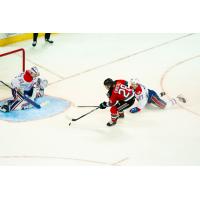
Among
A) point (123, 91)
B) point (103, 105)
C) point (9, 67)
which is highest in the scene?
point (9, 67)

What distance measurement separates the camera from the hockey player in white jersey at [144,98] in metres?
7.16

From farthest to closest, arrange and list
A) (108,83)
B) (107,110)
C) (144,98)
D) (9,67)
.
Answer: (9,67)
(107,110)
(144,98)
(108,83)

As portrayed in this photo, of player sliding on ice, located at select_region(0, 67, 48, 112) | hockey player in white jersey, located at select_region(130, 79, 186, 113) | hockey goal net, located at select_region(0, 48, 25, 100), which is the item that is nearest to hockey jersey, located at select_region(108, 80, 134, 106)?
hockey player in white jersey, located at select_region(130, 79, 186, 113)

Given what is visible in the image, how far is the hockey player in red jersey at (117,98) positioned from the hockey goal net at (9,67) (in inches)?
60.4

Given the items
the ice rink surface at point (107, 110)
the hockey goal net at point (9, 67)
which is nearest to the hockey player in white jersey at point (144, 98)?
the ice rink surface at point (107, 110)

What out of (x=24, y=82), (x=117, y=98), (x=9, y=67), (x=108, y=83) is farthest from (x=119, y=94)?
(x=9, y=67)

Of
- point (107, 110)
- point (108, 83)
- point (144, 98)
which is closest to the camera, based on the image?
point (108, 83)

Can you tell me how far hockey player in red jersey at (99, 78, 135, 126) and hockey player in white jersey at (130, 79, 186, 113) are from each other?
0.19 metres

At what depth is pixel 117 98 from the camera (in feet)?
22.6

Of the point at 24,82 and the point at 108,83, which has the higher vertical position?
the point at 24,82

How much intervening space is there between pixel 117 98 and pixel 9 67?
2.26 m

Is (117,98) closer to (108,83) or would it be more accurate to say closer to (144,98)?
(108,83)

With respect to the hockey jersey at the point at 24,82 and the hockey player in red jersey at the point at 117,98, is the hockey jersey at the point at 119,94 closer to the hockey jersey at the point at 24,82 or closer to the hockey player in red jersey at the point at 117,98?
the hockey player in red jersey at the point at 117,98

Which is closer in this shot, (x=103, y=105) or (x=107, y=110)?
(x=103, y=105)
